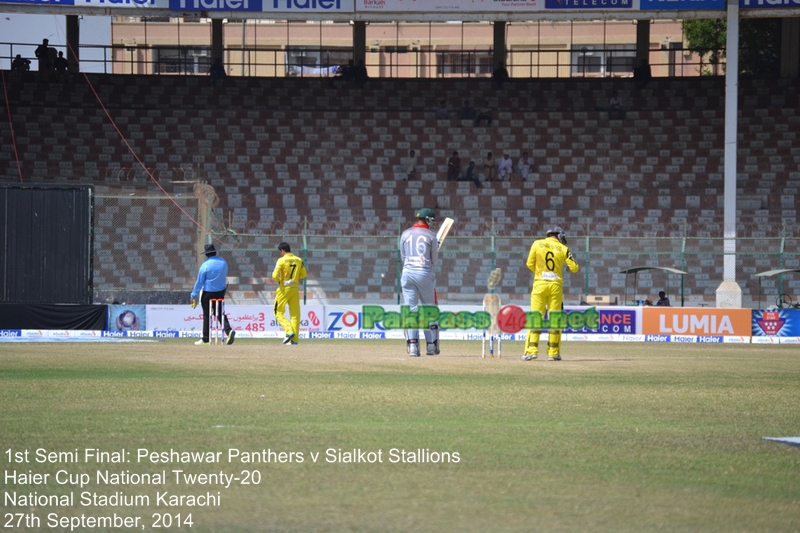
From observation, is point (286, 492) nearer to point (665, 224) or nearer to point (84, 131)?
point (665, 224)

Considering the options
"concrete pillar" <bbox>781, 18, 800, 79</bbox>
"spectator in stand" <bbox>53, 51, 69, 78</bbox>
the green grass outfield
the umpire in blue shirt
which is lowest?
the green grass outfield

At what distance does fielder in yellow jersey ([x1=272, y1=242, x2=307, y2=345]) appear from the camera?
18.8 m

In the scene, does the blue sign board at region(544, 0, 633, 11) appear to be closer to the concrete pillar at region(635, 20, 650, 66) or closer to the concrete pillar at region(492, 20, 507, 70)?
the concrete pillar at region(492, 20, 507, 70)

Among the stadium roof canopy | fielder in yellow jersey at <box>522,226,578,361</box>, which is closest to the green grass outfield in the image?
fielder in yellow jersey at <box>522,226,578,361</box>

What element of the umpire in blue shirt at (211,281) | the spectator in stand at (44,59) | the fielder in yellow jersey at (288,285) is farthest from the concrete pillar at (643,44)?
the umpire in blue shirt at (211,281)

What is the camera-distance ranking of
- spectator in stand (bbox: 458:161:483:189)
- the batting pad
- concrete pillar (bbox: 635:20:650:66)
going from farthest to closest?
1. concrete pillar (bbox: 635:20:650:66)
2. spectator in stand (bbox: 458:161:483:189)
3. the batting pad

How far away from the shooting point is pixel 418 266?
585 inches

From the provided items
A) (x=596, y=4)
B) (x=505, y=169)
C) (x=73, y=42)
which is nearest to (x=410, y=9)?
(x=596, y=4)

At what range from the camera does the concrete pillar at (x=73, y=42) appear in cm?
4003

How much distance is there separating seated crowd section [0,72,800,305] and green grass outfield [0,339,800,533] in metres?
20.3

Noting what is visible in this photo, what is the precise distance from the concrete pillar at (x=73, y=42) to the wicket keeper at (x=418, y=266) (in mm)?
28757

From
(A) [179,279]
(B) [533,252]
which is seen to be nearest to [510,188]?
(A) [179,279]

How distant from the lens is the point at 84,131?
37.8 meters

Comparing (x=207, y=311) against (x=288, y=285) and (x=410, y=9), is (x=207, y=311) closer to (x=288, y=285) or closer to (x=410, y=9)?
(x=288, y=285)
